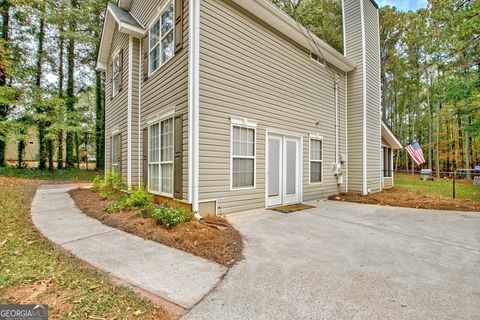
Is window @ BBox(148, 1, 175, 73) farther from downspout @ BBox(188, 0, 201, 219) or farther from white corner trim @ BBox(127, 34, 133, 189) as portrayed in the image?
downspout @ BBox(188, 0, 201, 219)

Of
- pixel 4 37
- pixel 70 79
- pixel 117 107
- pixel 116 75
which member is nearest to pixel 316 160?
pixel 117 107

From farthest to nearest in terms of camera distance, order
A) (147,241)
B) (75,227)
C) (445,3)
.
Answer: (445,3), (75,227), (147,241)

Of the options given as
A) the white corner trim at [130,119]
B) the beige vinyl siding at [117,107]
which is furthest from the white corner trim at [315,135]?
the beige vinyl siding at [117,107]

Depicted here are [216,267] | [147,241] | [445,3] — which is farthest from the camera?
[445,3]

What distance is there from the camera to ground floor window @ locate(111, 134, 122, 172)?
8.73 m

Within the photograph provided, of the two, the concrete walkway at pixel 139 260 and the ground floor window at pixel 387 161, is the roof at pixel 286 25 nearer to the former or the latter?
the concrete walkway at pixel 139 260

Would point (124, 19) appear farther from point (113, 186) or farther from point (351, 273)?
point (351, 273)

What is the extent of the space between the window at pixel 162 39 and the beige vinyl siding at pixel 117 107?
1.59 m

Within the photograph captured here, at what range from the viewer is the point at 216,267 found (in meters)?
3.05

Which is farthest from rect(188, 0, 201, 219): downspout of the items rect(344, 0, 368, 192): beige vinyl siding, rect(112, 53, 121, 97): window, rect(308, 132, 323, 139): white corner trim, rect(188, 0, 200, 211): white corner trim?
rect(344, 0, 368, 192): beige vinyl siding

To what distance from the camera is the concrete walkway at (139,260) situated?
8.26 feet

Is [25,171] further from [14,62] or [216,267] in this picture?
[216,267]

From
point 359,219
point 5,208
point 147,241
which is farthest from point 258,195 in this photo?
point 5,208

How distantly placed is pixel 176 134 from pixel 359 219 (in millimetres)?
4722
